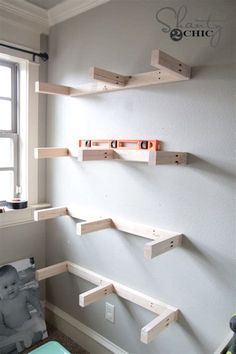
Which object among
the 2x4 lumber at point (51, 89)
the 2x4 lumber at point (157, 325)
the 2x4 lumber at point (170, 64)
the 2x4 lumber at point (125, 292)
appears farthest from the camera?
the 2x4 lumber at point (51, 89)

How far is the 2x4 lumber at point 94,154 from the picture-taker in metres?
1.54

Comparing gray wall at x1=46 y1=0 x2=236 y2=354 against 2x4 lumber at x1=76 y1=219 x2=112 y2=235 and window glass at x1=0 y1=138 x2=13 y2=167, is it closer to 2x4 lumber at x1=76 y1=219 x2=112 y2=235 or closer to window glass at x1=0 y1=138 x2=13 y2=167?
2x4 lumber at x1=76 y1=219 x2=112 y2=235

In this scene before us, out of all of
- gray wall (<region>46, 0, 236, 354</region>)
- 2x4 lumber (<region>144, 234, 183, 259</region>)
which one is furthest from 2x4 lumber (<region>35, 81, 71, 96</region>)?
2x4 lumber (<region>144, 234, 183, 259</region>)

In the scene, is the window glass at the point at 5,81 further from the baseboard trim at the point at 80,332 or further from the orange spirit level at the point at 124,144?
the baseboard trim at the point at 80,332

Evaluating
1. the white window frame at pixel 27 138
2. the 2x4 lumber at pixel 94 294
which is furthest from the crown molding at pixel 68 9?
the 2x4 lumber at pixel 94 294

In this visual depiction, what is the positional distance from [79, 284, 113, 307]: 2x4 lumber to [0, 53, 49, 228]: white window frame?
834mm

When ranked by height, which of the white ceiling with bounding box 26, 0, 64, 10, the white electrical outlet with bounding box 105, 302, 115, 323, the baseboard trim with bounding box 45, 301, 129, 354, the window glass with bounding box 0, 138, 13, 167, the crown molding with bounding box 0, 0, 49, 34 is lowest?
the baseboard trim with bounding box 45, 301, 129, 354

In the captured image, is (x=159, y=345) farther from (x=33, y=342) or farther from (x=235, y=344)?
(x=33, y=342)

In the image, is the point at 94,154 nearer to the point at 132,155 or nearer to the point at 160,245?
the point at 132,155

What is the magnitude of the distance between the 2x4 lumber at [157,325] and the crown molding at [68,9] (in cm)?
188

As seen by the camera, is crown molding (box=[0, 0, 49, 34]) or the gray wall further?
crown molding (box=[0, 0, 49, 34])

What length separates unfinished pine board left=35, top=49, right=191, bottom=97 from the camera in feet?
4.09

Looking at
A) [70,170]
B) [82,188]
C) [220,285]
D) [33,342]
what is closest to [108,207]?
[82,188]

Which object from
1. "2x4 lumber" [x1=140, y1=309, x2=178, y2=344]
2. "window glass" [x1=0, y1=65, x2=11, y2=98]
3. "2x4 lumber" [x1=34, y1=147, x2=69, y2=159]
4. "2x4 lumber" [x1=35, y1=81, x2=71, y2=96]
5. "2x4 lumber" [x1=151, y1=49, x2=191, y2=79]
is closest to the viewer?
"2x4 lumber" [x1=151, y1=49, x2=191, y2=79]
